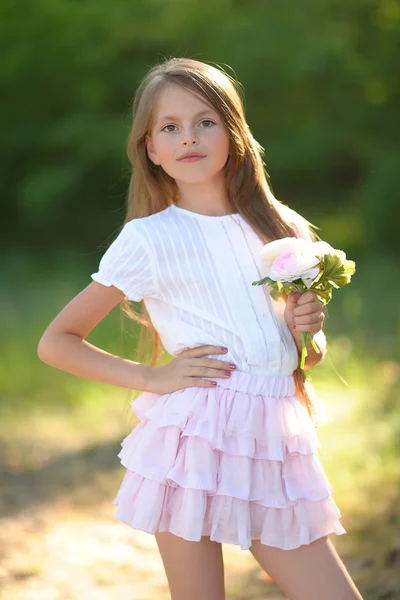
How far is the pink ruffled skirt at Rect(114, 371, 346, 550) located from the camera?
86.0 inches

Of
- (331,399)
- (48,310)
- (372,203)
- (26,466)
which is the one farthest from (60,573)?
(372,203)

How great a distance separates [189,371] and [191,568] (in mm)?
498

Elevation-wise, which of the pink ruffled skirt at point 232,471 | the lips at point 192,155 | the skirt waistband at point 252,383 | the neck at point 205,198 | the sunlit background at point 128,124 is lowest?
the pink ruffled skirt at point 232,471

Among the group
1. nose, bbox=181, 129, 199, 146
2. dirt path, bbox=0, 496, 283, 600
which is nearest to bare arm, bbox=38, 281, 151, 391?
nose, bbox=181, 129, 199, 146

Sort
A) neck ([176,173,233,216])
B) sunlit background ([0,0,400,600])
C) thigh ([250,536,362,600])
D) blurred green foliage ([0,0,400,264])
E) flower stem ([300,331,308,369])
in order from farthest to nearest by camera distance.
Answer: blurred green foliage ([0,0,400,264]) → sunlit background ([0,0,400,600]) → neck ([176,173,233,216]) → flower stem ([300,331,308,369]) → thigh ([250,536,362,600])

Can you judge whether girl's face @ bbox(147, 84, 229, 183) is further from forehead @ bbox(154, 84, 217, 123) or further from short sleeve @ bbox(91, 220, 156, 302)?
short sleeve @ bbox(91, 220, 156, 302)

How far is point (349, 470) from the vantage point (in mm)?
4707

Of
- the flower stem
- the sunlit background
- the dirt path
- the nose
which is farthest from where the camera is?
the sunlit background

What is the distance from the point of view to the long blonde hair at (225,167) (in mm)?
2424

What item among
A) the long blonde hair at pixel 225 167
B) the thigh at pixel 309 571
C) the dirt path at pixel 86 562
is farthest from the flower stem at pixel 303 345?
the dirt path at pixel 86 562

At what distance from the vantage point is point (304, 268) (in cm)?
218

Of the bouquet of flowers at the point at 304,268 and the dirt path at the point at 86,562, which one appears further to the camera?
the dirt path at the point at 86,562

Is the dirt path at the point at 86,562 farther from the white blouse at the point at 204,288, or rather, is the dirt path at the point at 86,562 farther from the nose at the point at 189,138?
the nose at the point at 189,138

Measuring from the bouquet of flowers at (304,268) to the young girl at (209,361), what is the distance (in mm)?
54
